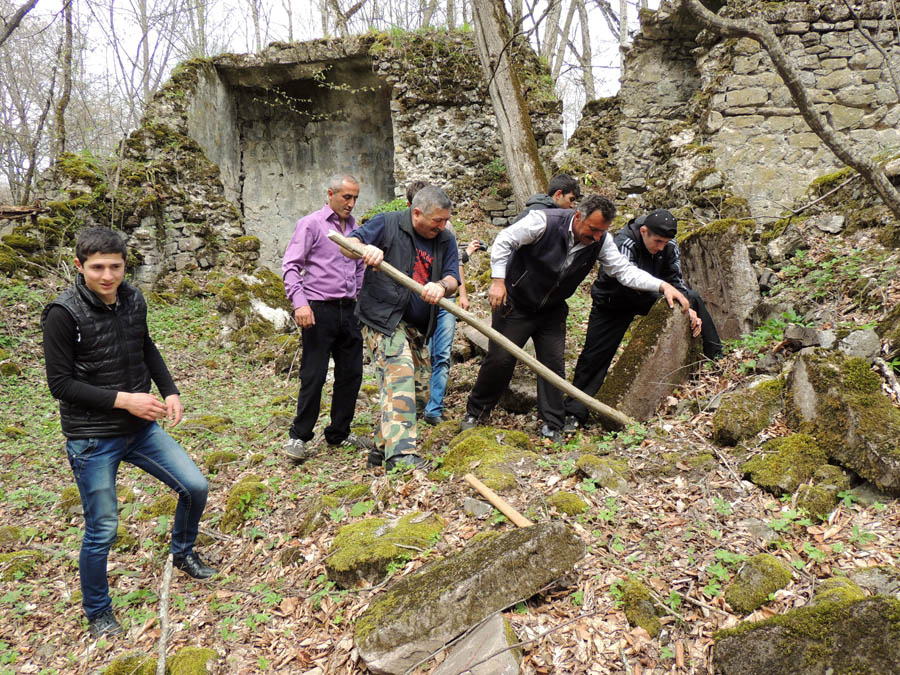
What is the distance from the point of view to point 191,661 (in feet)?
8.13

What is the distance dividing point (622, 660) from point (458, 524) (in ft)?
3.77

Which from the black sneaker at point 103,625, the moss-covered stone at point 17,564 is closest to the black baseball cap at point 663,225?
the black sneaker at point 103,625

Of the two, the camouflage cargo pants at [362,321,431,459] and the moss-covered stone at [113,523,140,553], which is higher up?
the camouflage cargo pants at [362,321,431,459]

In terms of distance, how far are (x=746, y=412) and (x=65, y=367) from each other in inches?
158

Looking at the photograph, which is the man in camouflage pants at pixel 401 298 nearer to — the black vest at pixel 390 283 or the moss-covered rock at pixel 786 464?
the black vest at pixel 390 283

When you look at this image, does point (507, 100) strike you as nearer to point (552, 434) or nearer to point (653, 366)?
point (653, 366)

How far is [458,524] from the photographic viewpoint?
2.98 metres

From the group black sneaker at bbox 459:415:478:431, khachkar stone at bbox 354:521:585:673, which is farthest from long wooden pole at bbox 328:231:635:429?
khachkar stone at bbox 354:521:585:673

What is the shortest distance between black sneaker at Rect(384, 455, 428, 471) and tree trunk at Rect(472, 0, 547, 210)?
20.2 feet

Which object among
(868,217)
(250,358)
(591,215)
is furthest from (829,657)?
(250,358)

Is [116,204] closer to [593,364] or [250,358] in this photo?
[250,358]

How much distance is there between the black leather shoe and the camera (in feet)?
10.5

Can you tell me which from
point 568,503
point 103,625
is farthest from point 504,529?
point 103,625

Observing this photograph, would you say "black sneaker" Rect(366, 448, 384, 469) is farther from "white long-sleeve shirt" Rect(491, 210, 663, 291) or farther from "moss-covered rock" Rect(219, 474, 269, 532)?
"white long-sleeve shirt" Rect(491, 210, 663, 291)
